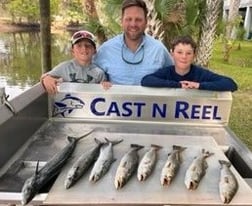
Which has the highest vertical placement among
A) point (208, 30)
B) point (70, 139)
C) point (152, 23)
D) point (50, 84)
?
point (152, 23)

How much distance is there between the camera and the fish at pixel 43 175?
1.77m

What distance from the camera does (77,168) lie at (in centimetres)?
203

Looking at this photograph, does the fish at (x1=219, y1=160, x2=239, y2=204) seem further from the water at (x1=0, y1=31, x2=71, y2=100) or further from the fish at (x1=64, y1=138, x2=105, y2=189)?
the water at (x1=0, y1=31, x2=71, y2=100)

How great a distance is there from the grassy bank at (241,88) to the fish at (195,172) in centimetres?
449

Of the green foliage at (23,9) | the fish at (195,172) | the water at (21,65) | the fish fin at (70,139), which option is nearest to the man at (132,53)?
the fish fin at (70,139)

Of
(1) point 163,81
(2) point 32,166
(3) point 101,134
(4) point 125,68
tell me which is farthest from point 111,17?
(2) point 32,166

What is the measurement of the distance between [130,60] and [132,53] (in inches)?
3.1

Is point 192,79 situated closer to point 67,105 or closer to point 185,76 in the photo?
point 185,76

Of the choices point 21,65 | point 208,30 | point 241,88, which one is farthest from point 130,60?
point 21,65

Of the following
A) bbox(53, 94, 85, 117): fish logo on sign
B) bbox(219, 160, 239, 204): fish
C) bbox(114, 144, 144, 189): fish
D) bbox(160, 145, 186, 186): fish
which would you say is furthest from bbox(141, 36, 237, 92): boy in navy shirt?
bbox(219, 160, 239, 204): fish

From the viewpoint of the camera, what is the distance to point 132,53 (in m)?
3.75

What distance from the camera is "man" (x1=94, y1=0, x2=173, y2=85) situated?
12.0ft

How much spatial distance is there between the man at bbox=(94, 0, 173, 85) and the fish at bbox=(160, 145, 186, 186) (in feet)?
4.67

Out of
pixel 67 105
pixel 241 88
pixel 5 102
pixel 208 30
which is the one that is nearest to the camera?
pixel 5 102
